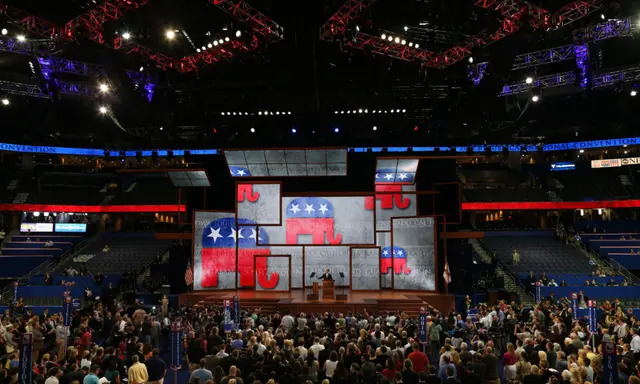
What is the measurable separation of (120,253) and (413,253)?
21872mm

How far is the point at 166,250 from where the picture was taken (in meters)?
36.2

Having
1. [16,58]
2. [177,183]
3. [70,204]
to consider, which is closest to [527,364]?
[177,183]

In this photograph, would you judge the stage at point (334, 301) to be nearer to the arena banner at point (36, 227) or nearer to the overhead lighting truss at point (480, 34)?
the overhead lighting truss at point (480, 34)

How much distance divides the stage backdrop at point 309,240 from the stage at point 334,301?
1.20 metres

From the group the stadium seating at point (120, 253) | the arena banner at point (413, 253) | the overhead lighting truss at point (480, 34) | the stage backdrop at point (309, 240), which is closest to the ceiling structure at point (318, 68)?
the overhead lighting truss at point (480, 34)

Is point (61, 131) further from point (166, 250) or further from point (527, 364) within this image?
point (527, 364)

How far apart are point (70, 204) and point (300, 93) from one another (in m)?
23.4

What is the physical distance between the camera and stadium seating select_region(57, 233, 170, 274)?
1359 inches

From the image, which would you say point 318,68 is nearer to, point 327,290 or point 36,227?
point 327,290

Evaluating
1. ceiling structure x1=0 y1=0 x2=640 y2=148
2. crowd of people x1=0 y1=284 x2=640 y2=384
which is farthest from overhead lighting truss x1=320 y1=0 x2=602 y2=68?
crowd of people x1=0 y1=284 x2=640 y2=384

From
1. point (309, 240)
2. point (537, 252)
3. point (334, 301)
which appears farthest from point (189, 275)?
point (537, 252)

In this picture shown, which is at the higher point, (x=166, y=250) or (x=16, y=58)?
(x=16, y=58)

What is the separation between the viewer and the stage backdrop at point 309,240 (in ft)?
87.9

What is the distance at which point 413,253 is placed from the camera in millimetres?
26641
